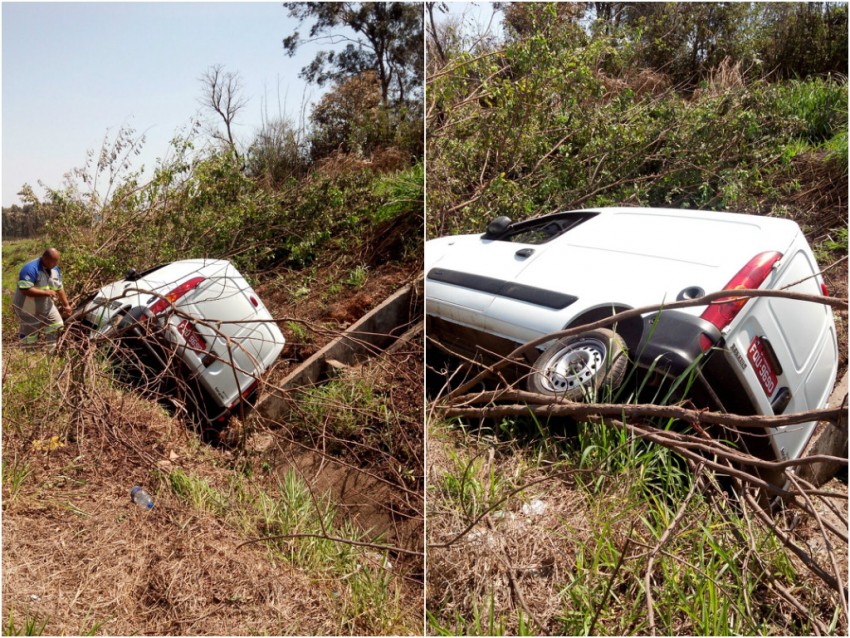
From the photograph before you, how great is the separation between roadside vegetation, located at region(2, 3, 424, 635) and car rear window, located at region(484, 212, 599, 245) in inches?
14.0

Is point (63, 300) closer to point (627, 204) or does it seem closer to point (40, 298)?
point (40, 298)

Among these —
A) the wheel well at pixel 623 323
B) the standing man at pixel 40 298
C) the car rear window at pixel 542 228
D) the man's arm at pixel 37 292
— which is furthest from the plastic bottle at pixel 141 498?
the wheel well at pixel 623 323

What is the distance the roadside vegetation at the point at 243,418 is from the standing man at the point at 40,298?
34mm

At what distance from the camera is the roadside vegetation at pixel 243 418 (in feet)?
6.01

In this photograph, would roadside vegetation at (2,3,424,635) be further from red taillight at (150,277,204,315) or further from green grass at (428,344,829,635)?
green grass at (428,344,829,635)

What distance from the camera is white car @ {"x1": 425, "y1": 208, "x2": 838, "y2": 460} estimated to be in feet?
4.44

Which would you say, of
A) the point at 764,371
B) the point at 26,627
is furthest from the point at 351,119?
the point at 26,627

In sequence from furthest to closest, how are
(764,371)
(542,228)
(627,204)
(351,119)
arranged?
(351,119)
(542,228)
(627,204)
(764,371)

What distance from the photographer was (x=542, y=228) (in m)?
1.84

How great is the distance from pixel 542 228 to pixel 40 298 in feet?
5.52

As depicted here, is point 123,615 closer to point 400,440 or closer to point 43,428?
point 43,428

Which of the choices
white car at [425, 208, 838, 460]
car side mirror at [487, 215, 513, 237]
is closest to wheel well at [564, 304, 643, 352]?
white car at [425, 208, 838, 460]

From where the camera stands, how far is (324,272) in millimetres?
2146

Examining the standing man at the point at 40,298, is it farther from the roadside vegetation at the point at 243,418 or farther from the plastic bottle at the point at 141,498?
the plastic bottle at the point at 141,498
